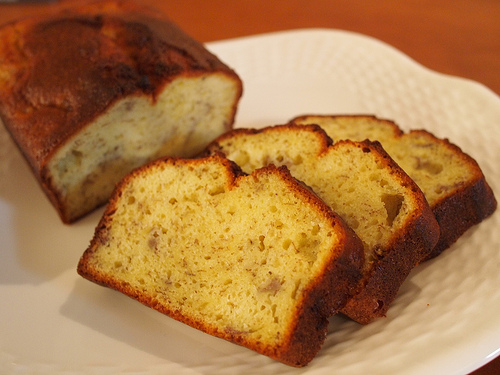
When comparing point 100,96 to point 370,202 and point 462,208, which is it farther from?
point 462,208

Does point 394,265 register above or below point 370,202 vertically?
below

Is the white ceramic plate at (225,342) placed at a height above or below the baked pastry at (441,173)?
below

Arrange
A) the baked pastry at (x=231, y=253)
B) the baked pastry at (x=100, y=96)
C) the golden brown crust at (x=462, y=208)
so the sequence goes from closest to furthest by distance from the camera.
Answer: the baked pastry at (x=231, y=253)
the golden brown crust at (x=462, y=208)
the baked pastry at (x=100, y=96)

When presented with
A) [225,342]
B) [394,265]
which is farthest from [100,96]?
[394,265]

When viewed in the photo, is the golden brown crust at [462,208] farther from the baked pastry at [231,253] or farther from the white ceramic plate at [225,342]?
the baked pastry at [231,253]

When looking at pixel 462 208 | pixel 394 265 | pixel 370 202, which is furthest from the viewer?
pixel 462 208

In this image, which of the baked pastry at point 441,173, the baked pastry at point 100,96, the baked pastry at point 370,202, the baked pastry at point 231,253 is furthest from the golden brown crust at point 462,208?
the baked pastry at point 100,96

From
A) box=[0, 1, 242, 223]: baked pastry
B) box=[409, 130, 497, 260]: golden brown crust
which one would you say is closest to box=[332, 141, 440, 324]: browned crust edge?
box=[409, 130, 497, 260]: golden brown crust

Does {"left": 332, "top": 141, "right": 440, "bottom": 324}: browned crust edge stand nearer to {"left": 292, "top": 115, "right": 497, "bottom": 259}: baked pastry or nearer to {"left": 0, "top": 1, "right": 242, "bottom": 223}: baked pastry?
{"left": 292, "top": 115, "right": 497, "bottom": 259}: baked pastry
